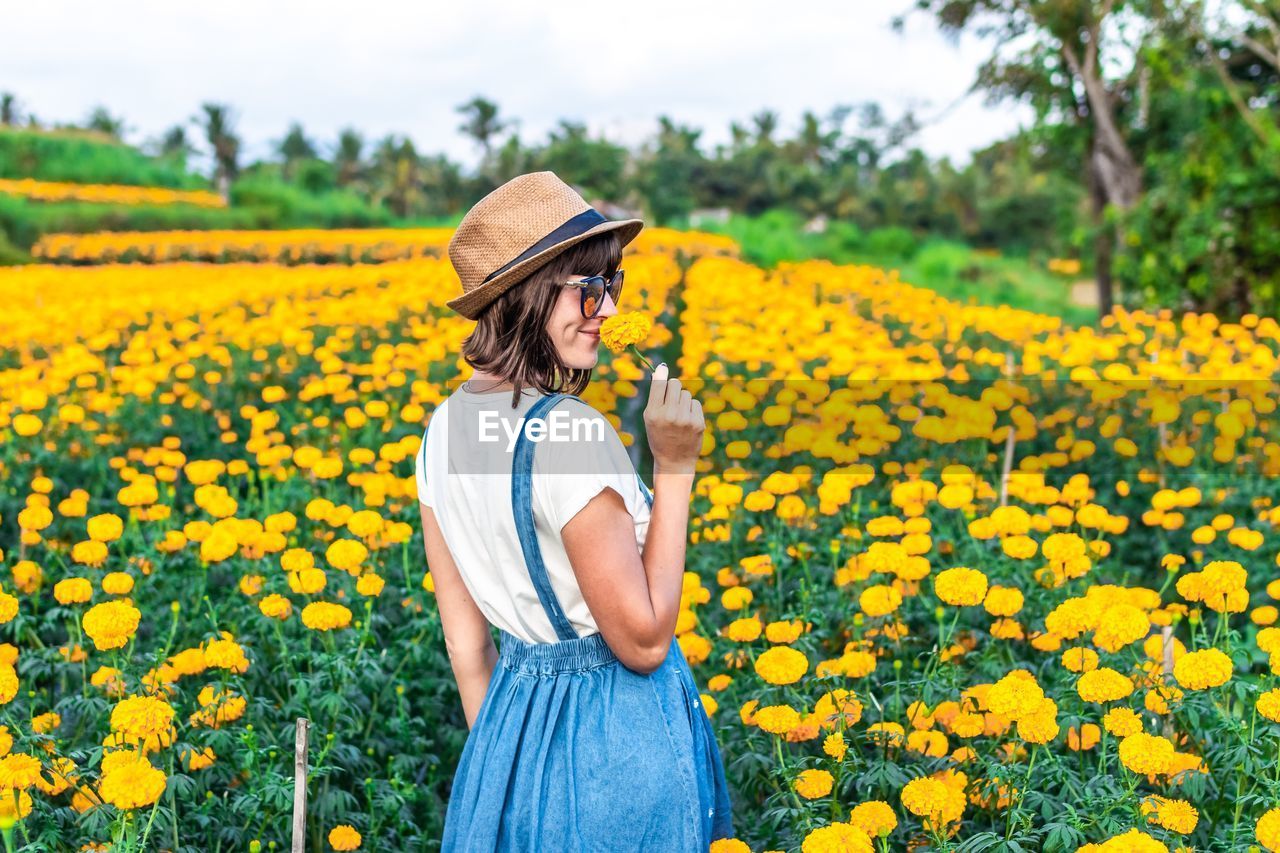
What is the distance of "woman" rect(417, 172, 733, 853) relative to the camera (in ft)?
4.86

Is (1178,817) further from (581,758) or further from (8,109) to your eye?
(8,109)

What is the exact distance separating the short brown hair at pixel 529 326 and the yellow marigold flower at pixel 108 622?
1.11 m

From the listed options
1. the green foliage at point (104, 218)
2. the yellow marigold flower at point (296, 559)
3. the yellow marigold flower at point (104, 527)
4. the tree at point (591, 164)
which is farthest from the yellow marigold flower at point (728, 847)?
the tree at point (591, 164)

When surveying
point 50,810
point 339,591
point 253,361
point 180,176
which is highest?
point 180,176

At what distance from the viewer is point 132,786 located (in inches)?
70.5

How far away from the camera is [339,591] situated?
3104mm

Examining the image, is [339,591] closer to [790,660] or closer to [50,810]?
[50,810]

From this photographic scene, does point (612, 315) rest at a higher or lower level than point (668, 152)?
lower

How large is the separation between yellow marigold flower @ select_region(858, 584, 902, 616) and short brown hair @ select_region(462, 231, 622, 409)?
1370 millimetres

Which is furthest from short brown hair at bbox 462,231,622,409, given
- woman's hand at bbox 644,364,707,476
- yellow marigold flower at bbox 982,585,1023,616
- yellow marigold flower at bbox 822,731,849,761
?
yellow marigold flower at bbox 982,585,1023,616

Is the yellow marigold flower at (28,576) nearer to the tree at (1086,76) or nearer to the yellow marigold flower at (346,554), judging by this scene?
the yellow marigold flower at (346,554)

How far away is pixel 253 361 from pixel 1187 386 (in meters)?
5.54

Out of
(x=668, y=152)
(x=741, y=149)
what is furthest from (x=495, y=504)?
(x=741, y=149)

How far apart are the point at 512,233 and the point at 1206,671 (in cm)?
154
